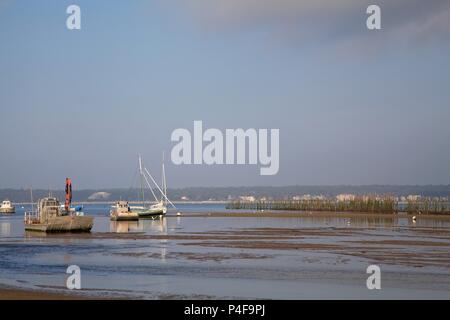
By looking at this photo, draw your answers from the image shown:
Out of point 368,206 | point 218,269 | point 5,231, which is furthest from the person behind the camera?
point 368,206

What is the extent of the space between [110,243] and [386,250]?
18.9 m

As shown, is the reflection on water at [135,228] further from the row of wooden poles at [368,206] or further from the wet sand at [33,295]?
the row of wooden poles at [368,206]

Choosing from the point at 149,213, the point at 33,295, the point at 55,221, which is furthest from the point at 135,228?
the point at 33,295

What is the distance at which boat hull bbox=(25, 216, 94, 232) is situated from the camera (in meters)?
58.8

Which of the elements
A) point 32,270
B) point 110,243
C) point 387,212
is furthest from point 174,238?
point 387,212

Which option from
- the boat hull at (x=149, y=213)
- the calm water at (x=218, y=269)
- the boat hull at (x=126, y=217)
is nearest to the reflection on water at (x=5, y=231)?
the calm water at (x=218, y=269)

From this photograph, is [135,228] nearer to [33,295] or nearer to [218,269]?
[218,269]

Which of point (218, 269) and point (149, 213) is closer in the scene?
point (218, 269)

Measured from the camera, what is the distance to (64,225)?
5972 centimetres

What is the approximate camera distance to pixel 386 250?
1655 inches

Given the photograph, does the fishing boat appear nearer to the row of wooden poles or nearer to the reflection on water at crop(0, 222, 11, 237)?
the reflection on water at crop(0, 222, 11, 237)

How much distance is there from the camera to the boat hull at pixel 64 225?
58.8 metres

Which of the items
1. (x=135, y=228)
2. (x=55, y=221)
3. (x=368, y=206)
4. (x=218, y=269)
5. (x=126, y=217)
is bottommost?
(x=135, y=228)
